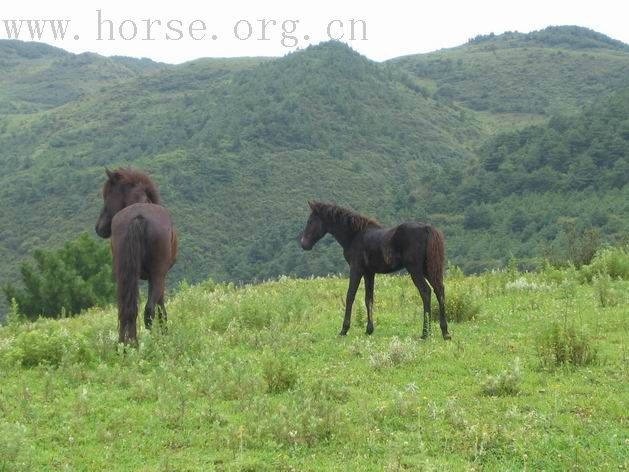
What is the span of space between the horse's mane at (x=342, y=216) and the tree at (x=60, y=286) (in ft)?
88.9

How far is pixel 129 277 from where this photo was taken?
385 inches

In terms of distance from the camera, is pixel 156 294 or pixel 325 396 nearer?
pixel 325 396

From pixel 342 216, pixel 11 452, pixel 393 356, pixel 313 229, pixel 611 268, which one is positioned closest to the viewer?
pixel 11 452

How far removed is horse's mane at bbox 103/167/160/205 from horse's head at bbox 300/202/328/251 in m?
2.73

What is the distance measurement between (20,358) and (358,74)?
19455 centimetres

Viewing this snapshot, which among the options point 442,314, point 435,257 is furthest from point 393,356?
point 435,257

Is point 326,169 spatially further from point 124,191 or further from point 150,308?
point 150,308

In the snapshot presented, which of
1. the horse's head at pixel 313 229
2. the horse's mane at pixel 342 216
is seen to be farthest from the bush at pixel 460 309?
the horse's head at pixel 313 229

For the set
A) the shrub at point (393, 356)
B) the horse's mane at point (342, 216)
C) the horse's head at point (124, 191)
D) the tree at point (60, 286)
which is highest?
the horse's head at point (124, 191)

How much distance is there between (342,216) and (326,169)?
5337 inches

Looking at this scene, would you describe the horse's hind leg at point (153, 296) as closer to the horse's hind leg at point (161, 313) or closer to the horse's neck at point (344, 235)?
the horse's hind leg at point (161, 313)

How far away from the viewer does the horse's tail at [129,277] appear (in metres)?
9.72

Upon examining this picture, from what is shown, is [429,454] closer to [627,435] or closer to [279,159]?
[627,435]

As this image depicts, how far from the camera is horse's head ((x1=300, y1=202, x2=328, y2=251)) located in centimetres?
1278
